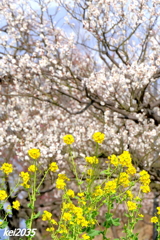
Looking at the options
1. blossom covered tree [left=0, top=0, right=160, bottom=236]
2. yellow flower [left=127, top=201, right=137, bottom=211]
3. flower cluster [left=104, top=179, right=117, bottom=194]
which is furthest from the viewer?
blossom covered tree [left=0, top=0, right=160, bottom=236]

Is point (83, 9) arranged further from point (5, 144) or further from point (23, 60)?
point (5, 144)

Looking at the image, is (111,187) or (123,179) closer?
(111,187)

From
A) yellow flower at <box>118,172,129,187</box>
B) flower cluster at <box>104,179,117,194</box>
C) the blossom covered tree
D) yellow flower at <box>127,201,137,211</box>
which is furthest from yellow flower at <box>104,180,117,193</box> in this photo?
the blossom covered tree

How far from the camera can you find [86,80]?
7527mm

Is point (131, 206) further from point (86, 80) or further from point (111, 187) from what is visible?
point (86, 80)

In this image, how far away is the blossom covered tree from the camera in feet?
24.2

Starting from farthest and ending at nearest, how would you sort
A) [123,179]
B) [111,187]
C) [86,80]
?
1. [86,80]
2. [123,179]
3. [111,187]

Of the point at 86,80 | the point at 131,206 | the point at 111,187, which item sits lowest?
the point at 131,206

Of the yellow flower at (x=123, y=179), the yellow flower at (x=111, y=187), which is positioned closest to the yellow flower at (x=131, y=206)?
the yellow flower at (x=123, y=179)

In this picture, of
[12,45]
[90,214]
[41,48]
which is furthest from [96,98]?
[90,214]

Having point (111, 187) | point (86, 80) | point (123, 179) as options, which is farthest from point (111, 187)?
point (86, 80)

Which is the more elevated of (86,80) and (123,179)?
(86,80)

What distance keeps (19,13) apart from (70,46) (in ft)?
7.47

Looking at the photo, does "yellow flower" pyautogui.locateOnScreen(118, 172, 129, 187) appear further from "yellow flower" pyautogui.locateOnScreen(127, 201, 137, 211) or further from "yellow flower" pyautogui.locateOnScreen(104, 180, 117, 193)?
"yellow flower" pyautogui.locateOnScreen(127, 201, 137, 211)
